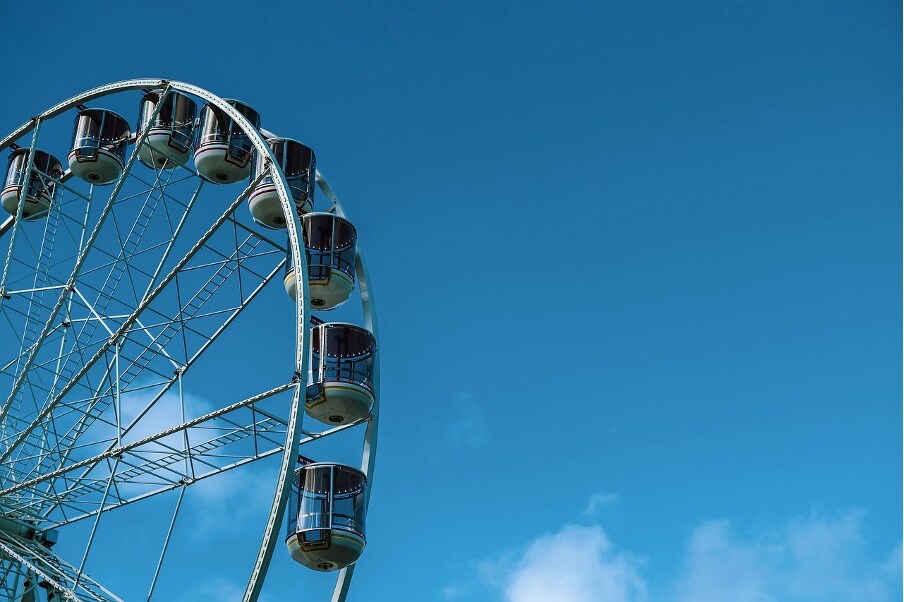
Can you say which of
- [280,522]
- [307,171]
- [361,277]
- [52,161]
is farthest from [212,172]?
[280,522]

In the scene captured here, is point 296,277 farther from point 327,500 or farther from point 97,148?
point 97,148

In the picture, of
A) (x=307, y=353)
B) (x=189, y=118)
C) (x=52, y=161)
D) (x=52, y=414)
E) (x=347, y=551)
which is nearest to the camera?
(x=307, y=353)

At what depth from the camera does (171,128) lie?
70.3 ft

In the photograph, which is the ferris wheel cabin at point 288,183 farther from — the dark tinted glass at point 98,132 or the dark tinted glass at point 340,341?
the dark tinted glass at point 98,132

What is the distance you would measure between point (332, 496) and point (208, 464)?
197 cm

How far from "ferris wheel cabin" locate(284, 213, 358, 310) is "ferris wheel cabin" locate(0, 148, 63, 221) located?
6053mm

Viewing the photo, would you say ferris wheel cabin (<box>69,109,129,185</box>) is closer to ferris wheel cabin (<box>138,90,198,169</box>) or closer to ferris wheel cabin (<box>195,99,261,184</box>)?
ferris wheel cabin (<box>138,90,198,169</box>)

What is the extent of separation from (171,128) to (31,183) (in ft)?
11.7

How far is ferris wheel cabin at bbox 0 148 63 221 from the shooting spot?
75.4 feet

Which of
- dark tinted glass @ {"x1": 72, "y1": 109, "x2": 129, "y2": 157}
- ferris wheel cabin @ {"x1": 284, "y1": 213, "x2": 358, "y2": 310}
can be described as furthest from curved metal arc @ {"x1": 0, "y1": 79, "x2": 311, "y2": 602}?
ferris wheel cabin @ {"x1": 284, "y1": 213, "x2": 358, "y2": 310}

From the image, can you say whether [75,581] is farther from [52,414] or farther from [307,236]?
[307,236]

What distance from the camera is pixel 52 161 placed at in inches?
910

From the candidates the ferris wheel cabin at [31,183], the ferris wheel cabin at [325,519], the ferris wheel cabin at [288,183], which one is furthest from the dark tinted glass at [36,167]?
the ferris wheel cabin at [325,519]

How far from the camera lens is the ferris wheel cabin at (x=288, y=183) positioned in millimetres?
19328
